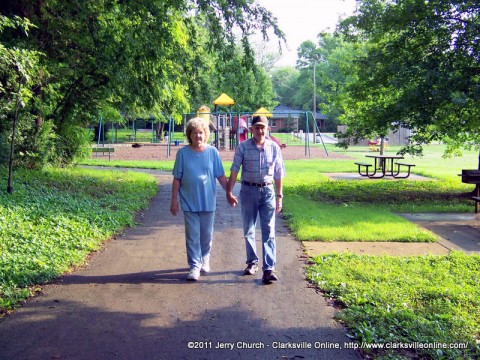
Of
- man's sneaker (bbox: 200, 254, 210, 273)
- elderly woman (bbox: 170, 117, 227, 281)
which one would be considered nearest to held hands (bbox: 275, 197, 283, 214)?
elderly woman (bbox: 170, 117, 227, 281)

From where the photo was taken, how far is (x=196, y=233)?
239 inches

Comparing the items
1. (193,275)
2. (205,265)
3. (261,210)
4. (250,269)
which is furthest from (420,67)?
(193,275)

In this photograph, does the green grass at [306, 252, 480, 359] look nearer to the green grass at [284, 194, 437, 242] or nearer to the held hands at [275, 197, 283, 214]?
the held hands at [275, 197, 283, 214]

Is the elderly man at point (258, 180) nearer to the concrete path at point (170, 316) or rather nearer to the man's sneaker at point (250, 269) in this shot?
the man's sneaker at point (250, 269)

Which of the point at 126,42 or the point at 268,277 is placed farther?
the point at 126,42

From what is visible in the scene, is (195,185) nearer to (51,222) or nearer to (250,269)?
(250,269)

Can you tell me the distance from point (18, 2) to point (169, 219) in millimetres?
6551

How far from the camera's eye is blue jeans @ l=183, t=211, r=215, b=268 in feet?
19.8

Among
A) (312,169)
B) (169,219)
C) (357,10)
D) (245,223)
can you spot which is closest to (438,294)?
(245,223)

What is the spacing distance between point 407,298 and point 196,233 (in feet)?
7.89

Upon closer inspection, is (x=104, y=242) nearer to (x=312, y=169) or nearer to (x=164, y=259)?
(x=164, y=259)

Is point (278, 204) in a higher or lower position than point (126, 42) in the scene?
lower

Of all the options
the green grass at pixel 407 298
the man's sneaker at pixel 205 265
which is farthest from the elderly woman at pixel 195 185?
the green grass at pixel 407 298

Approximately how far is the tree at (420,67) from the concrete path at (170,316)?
5.94m
